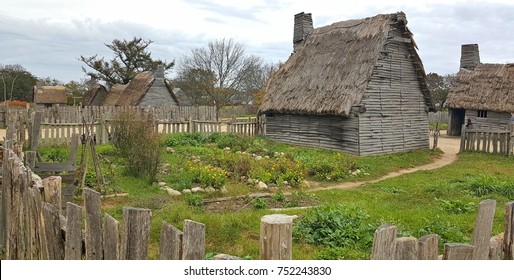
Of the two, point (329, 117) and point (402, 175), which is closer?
point (402, 175)

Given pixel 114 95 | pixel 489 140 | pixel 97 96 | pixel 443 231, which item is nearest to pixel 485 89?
pixel 489 140

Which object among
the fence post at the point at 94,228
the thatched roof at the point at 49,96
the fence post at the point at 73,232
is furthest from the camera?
the thatched roof at the point at 49,96

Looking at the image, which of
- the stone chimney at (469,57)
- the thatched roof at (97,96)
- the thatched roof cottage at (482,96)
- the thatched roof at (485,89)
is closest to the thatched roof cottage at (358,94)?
the thatched roof at (485,89)

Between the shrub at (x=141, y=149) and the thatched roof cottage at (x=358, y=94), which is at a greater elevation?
the thatched roof cottage at (x=358, y=94)

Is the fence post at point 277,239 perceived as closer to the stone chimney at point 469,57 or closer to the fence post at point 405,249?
the fence post at point 405,249

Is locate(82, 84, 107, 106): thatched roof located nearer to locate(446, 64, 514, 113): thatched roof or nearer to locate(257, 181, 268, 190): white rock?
locate(446, 64, 514, 113): thatched roof

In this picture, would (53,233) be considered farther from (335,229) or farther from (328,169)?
(328,169)

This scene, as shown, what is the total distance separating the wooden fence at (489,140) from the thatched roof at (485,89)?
26.0ft

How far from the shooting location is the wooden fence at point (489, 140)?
58.8ft

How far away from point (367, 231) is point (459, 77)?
27.3 metres

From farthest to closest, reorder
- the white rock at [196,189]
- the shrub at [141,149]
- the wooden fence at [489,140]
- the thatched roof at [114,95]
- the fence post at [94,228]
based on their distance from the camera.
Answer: the thatched roof at [114,95] < the wooden fence at [489,140] < the shrub at [141,149] < the white rock at [196,189] < the fence post at [94,228]
